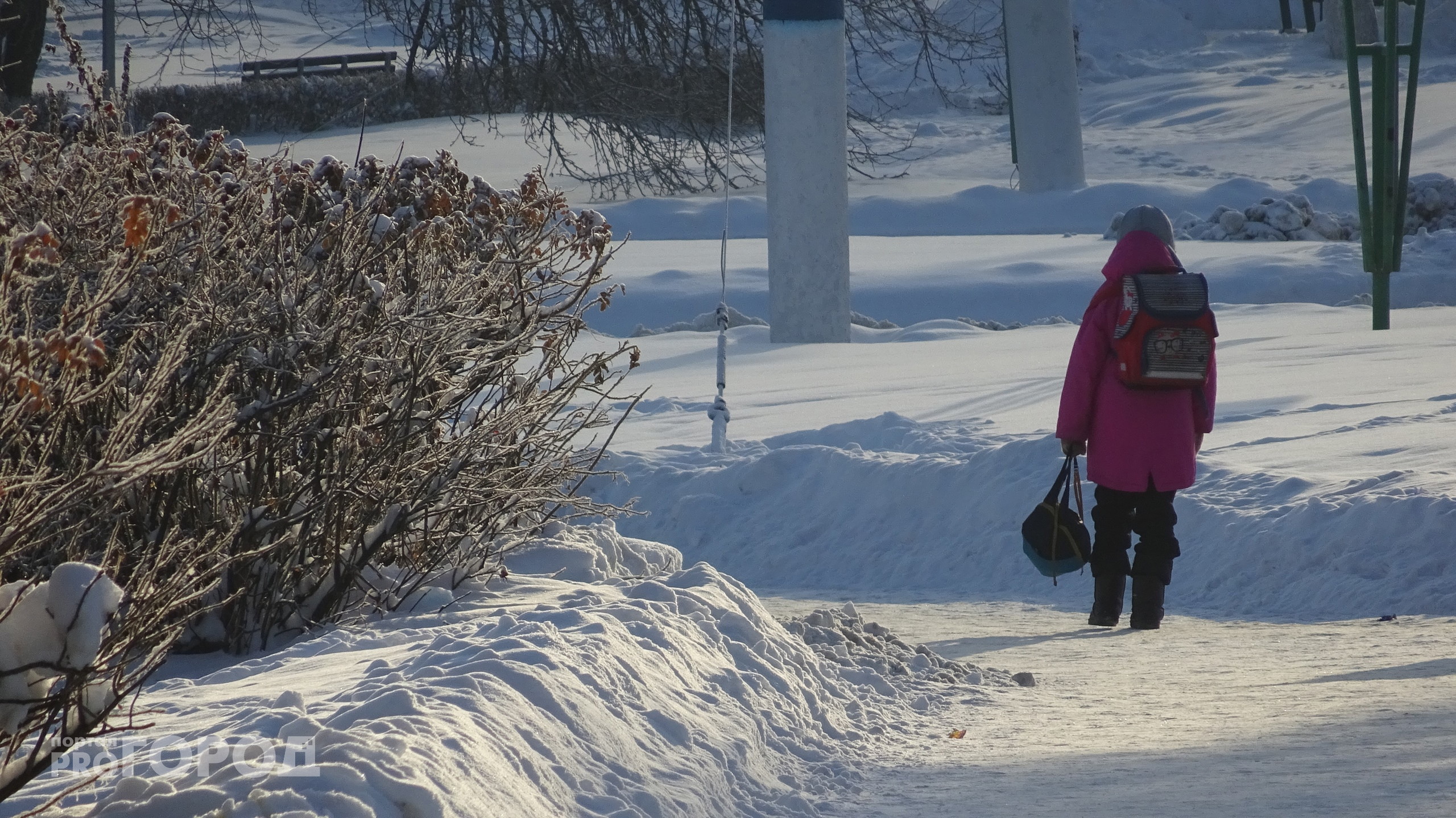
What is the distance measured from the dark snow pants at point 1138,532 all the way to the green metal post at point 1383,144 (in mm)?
5541

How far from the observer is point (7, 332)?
2281 mm

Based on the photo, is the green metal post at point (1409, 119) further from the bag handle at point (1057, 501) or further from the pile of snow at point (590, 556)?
the pile of snow at point (590, 556)

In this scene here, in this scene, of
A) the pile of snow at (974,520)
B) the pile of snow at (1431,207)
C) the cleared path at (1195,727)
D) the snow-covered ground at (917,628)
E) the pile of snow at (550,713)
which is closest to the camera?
the pile of snow at (550,713)

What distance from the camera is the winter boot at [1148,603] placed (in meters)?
5.55

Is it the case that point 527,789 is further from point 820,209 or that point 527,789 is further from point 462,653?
point 820,209

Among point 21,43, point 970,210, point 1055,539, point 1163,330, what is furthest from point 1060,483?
point 970,210

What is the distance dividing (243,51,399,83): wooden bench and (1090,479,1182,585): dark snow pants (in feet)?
88.2

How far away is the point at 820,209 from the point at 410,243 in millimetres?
6870

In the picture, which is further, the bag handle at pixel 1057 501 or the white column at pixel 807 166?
the white column at pixel 807 166

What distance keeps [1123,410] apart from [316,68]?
34.9 metres

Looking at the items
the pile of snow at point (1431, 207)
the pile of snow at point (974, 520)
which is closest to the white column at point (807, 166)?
the pile of snow at point (974, 520)

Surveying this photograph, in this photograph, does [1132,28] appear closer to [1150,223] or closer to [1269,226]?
[1269,226]

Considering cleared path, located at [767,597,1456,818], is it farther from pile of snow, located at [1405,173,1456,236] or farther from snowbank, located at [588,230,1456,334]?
pile of snow, located at [1405,173,1456,236]

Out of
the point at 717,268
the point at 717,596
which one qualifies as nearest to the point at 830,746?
the point at 717,596
